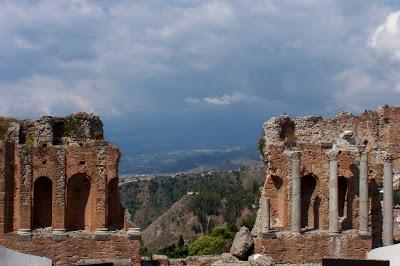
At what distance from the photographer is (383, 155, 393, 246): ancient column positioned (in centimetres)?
3328

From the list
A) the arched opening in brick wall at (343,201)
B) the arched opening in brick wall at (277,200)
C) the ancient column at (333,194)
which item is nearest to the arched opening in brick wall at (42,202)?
the arched opening in brick wall at (277,200)

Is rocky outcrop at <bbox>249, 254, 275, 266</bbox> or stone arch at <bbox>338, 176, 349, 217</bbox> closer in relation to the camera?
rocky outcrop at <bbox>249, 254, 275, 266</bbox>

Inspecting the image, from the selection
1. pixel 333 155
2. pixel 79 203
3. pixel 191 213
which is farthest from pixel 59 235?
pixel 191 213

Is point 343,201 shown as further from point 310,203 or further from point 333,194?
point 333,194

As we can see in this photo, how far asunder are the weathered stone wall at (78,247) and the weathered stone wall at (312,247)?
A: 6.26m

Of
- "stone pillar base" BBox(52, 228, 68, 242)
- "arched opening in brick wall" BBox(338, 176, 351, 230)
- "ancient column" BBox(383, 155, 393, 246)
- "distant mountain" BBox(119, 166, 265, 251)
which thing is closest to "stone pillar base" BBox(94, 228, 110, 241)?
"stone pillar base" BBox(52, 228, 68, 242)

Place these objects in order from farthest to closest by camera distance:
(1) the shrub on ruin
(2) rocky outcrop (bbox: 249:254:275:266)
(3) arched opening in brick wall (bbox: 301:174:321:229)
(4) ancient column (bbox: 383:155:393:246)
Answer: (1) the shrub on ruin < (3) arched opening in brick wall (bbox: 301:174:321:229) < (4) ancient column (bbox: 383:155:393:246) < (2) rocky outcrop (bbox: 249:254:275:266)

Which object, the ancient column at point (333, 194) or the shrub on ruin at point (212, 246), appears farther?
the shrub on ruin at point (212, 246)

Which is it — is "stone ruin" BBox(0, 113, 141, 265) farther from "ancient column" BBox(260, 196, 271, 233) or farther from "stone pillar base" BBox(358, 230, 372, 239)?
"stone pillar base" BBox(358, 230, 372, 239)

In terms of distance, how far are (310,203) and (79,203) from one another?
Answer: 11.7 meters

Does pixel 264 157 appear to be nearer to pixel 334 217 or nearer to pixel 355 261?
pixel 334 217

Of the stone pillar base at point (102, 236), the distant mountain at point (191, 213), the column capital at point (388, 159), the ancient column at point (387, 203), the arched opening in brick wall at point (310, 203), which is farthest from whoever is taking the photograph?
the distant mountain at point (191, 213)

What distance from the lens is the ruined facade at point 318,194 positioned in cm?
3256

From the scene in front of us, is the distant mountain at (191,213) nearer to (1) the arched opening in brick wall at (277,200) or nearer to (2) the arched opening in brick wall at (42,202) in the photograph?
(1) the arched opening in brick wall at (277,200)
